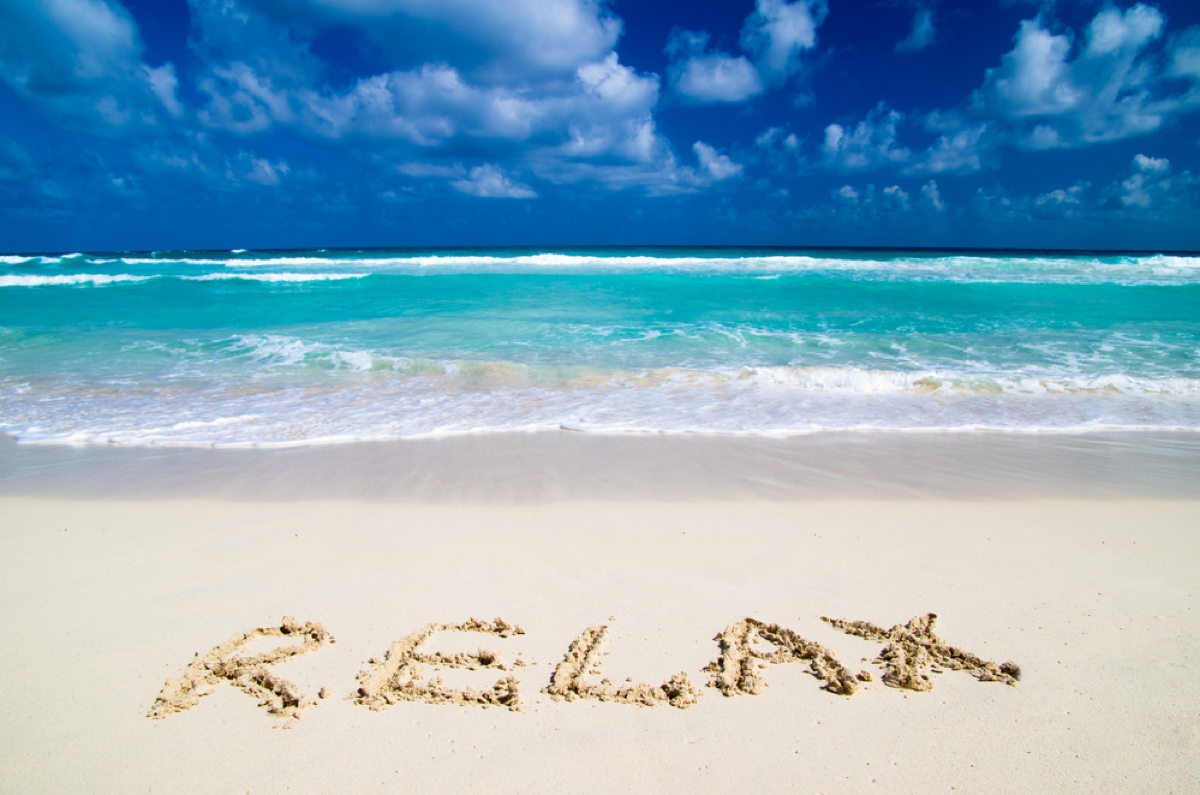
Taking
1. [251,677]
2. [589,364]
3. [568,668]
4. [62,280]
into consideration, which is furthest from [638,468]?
[62,280]

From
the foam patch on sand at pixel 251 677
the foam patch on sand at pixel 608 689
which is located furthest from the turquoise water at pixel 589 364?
the foam patch on sand at pixel 608 689

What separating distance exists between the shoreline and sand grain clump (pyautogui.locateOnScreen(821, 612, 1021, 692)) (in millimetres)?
1731

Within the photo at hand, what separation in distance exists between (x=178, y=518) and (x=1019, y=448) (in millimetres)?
7116

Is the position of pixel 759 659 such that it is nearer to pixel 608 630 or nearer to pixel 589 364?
pixel 608 630

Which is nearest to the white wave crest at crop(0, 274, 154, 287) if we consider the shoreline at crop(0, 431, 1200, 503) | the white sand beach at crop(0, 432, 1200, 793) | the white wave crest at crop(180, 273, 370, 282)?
the white wave crest at crop(180, 273, 370, 282)

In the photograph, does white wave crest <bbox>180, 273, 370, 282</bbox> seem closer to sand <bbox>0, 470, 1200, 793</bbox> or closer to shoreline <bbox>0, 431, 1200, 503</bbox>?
shoreline <bbox>0, 431, 1200, 503</bbox>

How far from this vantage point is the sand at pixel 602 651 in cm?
212

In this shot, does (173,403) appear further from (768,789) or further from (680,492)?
(768,789)

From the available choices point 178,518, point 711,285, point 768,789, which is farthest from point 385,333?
point 711,285

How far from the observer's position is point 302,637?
9.32ft

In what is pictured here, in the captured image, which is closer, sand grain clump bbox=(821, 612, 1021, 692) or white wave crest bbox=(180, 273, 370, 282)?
sand grain clump bbox=(821, 612, 1021, 692)

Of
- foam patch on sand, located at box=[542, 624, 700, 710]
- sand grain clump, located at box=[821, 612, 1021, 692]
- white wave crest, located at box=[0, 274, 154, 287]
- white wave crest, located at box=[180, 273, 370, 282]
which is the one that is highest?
sand grain clump, located at box=[821, 612, 1021, 692]

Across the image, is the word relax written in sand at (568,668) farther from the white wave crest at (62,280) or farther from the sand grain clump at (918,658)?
the white wave crest at (62,280)

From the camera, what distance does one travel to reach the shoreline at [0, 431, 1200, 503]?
474 cm
